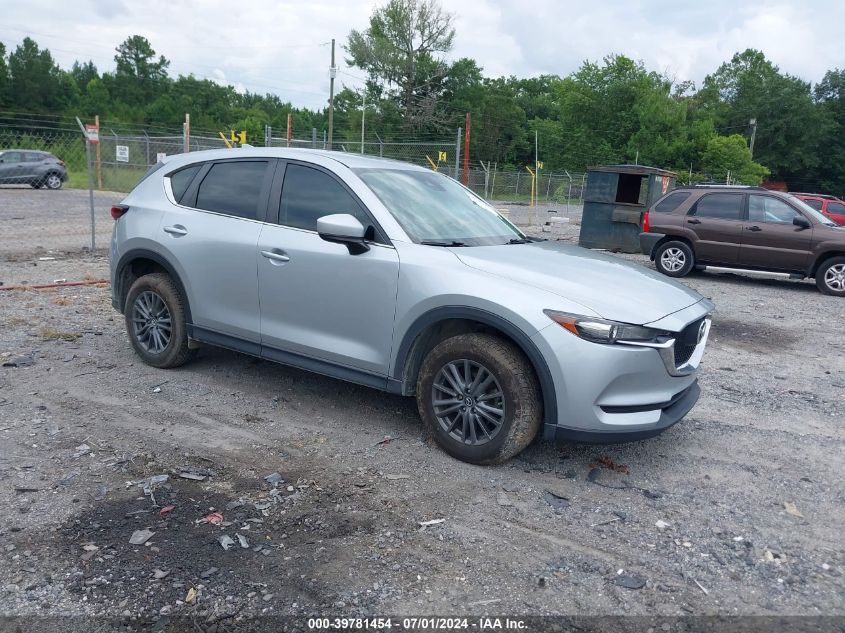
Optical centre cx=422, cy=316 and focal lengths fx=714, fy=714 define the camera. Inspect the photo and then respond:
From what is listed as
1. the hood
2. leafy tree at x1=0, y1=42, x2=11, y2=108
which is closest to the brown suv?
the hood

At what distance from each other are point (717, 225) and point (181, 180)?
9939mm

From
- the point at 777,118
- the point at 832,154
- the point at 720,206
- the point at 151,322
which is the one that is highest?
the point at 777,118

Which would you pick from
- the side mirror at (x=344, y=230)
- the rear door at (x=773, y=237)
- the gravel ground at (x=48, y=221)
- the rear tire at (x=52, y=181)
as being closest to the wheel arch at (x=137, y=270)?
the side mirror at (x=344, y=230)

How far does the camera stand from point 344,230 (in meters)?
4.33

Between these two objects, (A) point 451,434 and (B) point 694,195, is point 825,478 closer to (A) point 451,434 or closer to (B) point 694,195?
(A) point 451,434

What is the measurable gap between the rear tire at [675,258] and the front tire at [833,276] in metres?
2.07

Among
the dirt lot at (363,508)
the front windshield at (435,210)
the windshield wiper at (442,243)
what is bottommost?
the dirt lot at (363,508)

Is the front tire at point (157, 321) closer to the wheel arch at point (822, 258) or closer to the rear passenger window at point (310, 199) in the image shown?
the rear passenger window at point (310, 199)

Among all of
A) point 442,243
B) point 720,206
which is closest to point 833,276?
point 720,206

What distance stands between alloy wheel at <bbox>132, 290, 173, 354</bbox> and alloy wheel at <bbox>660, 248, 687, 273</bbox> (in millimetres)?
10012

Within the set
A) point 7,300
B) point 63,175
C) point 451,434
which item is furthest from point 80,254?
point 63,175

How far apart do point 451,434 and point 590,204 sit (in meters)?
13.4

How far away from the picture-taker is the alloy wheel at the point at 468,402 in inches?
161

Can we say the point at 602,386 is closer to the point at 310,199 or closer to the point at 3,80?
the point at 310,199
